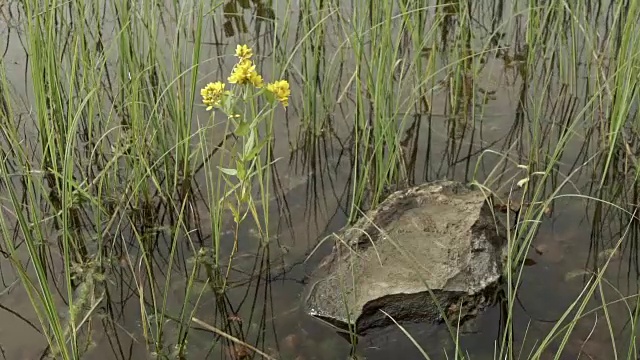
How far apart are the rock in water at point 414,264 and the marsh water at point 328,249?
59 mm

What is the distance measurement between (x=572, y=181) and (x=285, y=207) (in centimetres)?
114

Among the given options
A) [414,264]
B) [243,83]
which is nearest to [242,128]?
[243,83]

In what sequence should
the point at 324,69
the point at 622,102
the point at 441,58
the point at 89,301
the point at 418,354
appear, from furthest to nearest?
the point at 441,58 → the point at 324,69 → the point at 622,102 → the point at 89,301 → the point at 418,354

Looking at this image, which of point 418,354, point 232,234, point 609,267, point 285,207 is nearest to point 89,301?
point 232,234

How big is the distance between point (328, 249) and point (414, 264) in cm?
36

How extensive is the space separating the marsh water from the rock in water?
0.19 feet

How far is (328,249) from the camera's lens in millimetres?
2467

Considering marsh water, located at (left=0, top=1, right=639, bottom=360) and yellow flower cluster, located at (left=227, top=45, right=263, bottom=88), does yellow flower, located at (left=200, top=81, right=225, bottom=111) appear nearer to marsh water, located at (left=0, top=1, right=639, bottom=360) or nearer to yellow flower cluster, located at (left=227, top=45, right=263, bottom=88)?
yellow flower cluster, located at (left=227, top=45, right=263, bottom=88)

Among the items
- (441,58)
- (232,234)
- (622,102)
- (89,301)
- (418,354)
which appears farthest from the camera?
(441,58)

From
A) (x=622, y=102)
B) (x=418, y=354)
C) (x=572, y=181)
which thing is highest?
(x=622, y=102)

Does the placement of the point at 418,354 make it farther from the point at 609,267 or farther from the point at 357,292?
the point at 609,267

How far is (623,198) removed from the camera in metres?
2.59

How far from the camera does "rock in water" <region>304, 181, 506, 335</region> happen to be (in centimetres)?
217

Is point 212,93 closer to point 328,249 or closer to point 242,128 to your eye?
point 242,128
